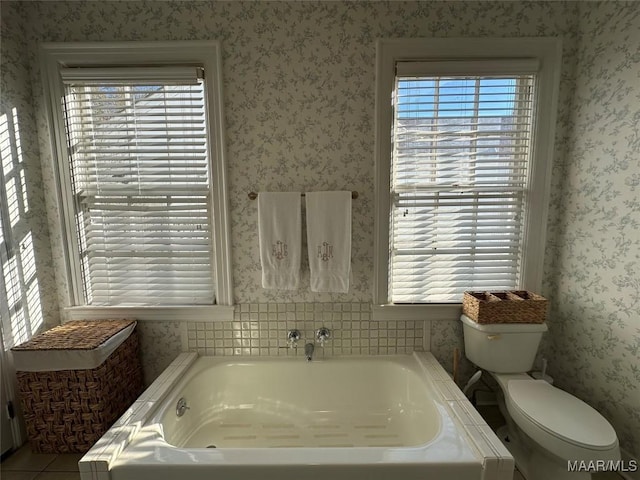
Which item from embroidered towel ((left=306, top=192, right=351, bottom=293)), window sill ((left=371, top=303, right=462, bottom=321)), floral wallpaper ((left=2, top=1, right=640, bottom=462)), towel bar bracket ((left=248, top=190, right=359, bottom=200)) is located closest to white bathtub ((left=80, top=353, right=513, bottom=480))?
window sill ((left=371, top=303, right=462, bottom=321))

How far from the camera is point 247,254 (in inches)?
74.0

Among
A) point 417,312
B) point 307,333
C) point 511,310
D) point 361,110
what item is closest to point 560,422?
point 511,310

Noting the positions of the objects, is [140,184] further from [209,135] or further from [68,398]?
[68,398]

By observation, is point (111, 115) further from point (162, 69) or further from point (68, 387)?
point (68, 387)

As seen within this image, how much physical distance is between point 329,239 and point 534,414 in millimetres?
1221

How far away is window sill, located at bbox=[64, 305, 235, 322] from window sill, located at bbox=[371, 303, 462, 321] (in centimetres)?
87

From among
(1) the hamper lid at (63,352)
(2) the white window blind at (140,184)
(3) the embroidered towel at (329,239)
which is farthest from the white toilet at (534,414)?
(1) the hamper lid at (63,352)

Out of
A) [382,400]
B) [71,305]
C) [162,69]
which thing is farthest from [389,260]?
[71,305]

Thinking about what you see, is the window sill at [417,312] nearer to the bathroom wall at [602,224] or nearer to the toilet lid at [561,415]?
the toilet lid at [561,415]

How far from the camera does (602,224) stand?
5.27ft

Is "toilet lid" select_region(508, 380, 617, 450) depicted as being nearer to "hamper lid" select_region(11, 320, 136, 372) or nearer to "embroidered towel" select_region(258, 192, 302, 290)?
"embroidered towel" select_region(258, 192, 302, 290)

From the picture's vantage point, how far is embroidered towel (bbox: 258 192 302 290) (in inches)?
69.4

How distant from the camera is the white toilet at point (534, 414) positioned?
4.18 ft

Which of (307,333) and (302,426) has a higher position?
(307,333)
